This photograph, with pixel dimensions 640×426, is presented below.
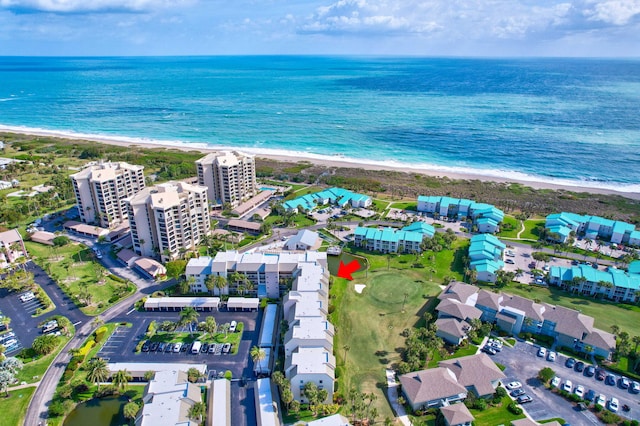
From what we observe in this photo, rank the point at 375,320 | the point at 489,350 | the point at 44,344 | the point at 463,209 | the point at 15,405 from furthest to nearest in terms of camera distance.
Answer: the point at 463,209, the point at 375,320, the point at 489,350, the point at 44,344, the point at 15,405

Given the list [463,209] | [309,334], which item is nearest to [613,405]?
[309,334]

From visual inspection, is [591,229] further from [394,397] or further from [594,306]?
[394,397]

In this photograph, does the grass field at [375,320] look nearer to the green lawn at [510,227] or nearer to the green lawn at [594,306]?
the green lawn at [594,306]

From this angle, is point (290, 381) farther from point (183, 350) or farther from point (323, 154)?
point (323, 154)

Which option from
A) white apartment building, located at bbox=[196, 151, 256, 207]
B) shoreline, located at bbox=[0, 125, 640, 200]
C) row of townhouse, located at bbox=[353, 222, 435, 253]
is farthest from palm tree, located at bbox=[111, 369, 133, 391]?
shoreline, located at bbox=[0, 125, 640, 200]

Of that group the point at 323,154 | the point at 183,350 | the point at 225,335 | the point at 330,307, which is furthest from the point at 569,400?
the point at 323,154

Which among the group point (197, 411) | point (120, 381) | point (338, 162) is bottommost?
point (120, 381)

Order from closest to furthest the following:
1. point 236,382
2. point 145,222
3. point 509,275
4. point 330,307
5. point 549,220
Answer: point 236,382
point 330,307
point 509,275
point 145,222
point 549,220
